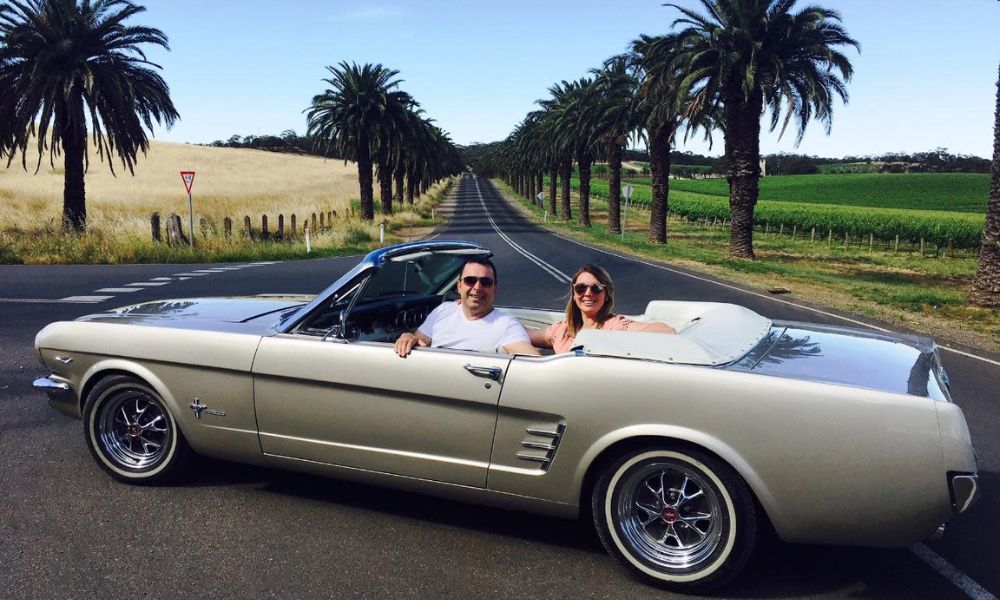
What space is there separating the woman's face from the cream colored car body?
61 centimetres

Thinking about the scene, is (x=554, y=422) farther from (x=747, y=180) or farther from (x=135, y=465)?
(x=747, y=180)

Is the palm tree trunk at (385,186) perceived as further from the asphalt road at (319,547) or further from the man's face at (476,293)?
the man's face at (476,293)

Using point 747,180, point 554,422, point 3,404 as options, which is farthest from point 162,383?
point 747,180

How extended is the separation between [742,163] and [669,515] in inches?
917

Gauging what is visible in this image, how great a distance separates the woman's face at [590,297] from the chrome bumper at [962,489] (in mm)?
1858

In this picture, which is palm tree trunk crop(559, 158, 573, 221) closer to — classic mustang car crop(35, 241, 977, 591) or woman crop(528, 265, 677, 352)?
woman crop(528, 265, 677, 352)

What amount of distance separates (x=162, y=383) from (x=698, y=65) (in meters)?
22.8

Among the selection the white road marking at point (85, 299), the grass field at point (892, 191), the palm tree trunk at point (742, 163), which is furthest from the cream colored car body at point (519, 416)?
the grass field at point (892, 191)

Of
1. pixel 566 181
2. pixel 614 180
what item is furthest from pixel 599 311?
pixel 566 181

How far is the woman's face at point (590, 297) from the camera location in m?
4.04

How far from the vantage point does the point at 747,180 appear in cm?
2455

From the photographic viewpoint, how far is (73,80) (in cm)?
2089

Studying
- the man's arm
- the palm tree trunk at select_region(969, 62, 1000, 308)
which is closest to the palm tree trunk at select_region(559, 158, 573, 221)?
the palm tree trunk at select_region(969, 62, 1000, 308)

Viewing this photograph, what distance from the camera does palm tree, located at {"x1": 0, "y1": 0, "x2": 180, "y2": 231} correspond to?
2119cm
